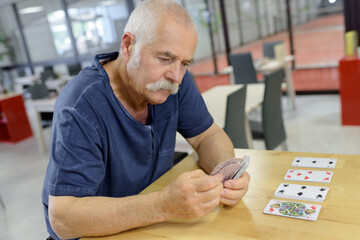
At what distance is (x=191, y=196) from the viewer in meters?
1.01

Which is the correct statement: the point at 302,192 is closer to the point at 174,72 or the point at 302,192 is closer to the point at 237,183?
the point at 237,183

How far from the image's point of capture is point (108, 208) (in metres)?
1.06

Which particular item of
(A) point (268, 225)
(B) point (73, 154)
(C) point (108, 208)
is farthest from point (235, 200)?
(B) point (73, 154)

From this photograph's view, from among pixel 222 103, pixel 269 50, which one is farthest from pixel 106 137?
pixel 269 50

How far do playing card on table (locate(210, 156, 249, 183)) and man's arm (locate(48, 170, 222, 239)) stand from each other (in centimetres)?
13

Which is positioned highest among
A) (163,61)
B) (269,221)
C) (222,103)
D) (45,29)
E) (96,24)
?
(45,29)

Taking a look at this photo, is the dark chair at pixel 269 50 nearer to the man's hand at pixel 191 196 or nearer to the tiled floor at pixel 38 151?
the tiled floor at pixel 38 151

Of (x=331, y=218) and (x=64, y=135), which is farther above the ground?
(x=64, y=135)

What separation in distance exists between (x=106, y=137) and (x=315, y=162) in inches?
31.0

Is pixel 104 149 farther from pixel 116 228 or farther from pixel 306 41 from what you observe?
pixel 306 41

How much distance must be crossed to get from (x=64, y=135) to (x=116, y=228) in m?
0.34

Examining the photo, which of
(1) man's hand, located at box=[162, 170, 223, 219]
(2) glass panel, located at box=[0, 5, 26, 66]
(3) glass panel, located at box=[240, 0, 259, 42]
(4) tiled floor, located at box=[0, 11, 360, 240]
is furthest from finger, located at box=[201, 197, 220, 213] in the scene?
(2) glass panel, located at box=[0, 5, 26, 66]

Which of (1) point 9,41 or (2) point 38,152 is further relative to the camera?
(1) point 9,41

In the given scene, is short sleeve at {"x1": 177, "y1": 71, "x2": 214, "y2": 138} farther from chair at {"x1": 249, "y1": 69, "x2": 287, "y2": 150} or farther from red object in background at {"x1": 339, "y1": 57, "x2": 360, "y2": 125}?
red object in background at {"x1": 339, "y1": 57, "x2": 360, "y2": 125}
